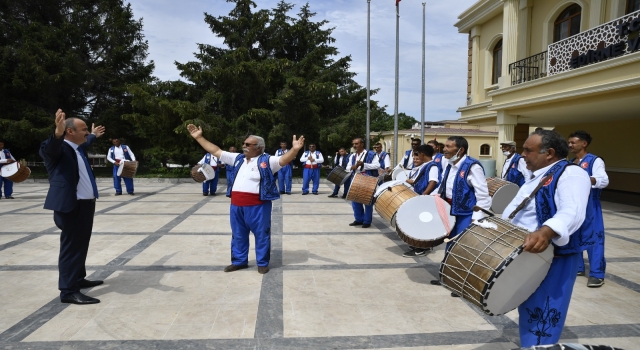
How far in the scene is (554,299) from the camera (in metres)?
2.58

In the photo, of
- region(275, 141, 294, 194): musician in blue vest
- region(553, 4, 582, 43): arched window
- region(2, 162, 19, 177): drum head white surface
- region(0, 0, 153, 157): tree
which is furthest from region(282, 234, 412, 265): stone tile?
region(0, 0, 153, 157): tree

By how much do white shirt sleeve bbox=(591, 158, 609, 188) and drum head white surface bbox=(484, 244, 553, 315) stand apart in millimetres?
3030

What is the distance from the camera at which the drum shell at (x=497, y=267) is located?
254 cm

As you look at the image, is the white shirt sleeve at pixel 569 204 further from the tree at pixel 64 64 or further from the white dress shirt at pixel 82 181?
the tree at pixel 64 64

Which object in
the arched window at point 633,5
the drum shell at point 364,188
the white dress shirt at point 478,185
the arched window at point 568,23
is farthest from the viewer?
the arched window at point 568,23

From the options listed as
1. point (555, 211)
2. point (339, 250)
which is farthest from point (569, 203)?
point (339, 250)

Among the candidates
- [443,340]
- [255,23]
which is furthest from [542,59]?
[255,23]

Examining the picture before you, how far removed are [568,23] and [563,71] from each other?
354 centimetres

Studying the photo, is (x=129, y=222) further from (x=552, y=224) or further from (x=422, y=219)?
(x=552, y=224)

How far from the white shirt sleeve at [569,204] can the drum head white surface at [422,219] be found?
240cm

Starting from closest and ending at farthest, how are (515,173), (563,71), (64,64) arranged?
(515,173) < (563,71) < (64,64)

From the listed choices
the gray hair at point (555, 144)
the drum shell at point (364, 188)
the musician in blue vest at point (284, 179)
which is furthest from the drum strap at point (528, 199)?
the musician in blue vest at point (284, 179)

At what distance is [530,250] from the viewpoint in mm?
→ 2393

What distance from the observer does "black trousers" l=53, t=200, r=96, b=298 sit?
166 inches
